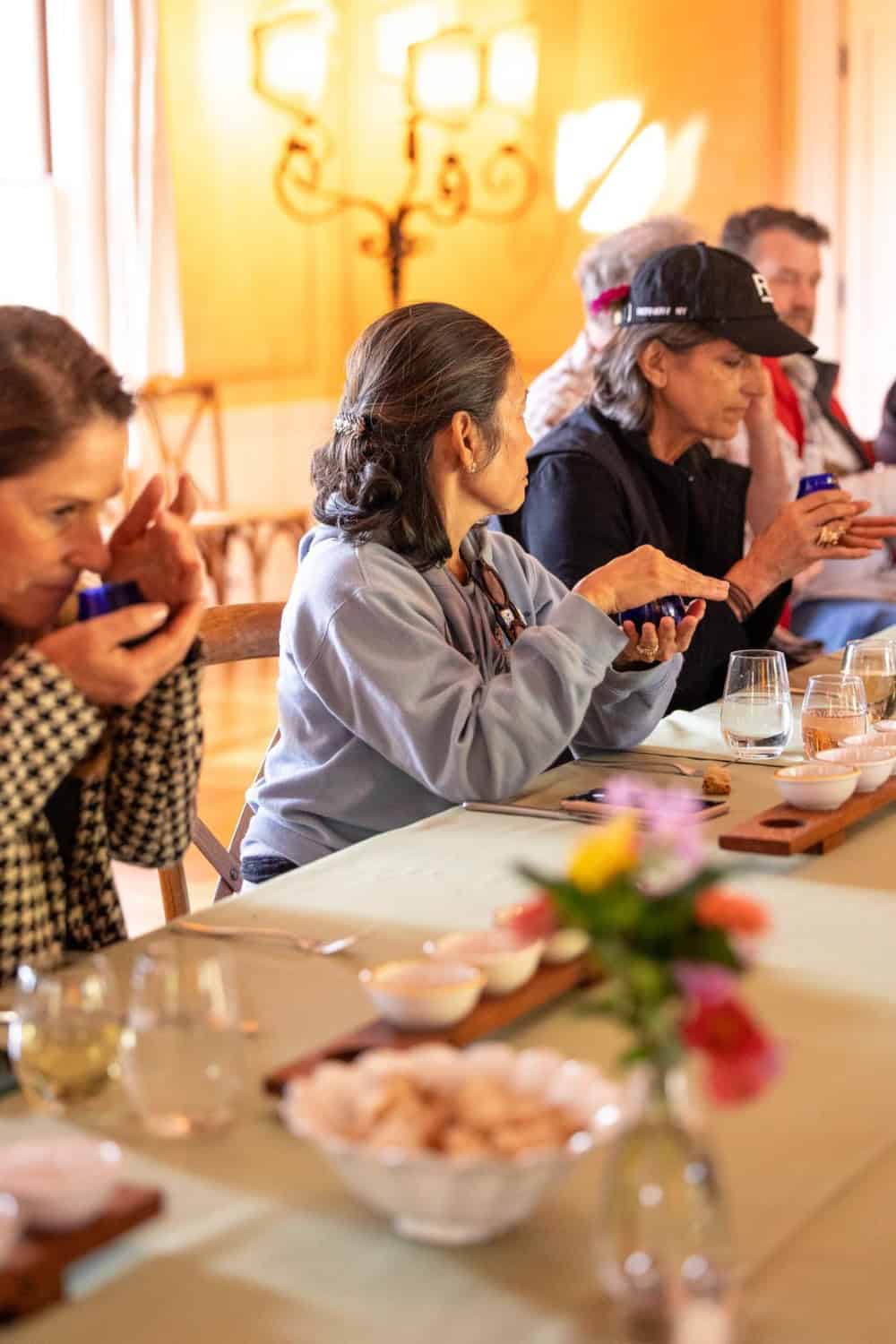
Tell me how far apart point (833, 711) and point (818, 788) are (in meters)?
0.23

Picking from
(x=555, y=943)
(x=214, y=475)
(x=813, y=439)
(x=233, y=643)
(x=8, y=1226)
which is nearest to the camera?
(x=8, y=1226)

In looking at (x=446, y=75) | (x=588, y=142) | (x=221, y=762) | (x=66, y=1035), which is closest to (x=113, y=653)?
(x=66, y=1035)

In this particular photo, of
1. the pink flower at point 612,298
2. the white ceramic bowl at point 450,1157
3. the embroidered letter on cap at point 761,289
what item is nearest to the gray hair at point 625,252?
the pink flower at point 612,298

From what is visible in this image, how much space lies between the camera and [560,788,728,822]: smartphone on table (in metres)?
1.69

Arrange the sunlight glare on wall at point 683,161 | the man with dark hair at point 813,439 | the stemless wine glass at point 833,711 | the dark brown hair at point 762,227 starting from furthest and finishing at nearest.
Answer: the sunlight glare on wall at point 683,161, the dark brown hair at point 762,227, the man with dark hair at point 813,439, the stemless wine glass at point 833,711

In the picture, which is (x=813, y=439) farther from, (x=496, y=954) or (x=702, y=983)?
(x=702, y=983)

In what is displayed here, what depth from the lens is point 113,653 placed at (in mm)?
1298

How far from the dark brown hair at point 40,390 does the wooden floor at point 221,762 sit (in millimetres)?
1977

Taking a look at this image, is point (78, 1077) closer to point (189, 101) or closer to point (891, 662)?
point (891, 662)

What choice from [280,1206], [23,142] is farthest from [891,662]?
[23,142]

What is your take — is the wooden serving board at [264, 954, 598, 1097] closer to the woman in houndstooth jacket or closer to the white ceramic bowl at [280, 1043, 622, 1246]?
the white ceramic bowl at [280, 1043, 622, 1246]

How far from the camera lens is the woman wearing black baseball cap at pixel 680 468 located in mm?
2676

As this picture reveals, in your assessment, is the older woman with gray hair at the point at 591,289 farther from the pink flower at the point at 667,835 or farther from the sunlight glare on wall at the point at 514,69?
the sunlight glare on wall at the point at 514,69

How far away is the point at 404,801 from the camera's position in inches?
73.4
